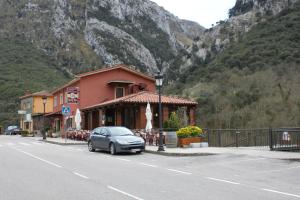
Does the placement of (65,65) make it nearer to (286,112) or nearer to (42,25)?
(42,25)

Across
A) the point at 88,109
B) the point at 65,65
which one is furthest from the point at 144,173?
the point at 65,65

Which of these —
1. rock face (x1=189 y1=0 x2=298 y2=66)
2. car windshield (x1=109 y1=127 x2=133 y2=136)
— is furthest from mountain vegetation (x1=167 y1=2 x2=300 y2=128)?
car windshield (x1=109 y1=127 x2=133 y2=136)

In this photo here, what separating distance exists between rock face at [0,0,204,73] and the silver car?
270 ft

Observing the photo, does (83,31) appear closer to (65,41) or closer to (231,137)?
(65,41)

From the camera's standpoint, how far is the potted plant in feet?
87.4

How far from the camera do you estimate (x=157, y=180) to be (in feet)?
43.4

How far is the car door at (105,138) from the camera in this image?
25234mm

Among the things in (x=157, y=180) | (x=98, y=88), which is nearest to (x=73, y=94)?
(x=98, y=88)

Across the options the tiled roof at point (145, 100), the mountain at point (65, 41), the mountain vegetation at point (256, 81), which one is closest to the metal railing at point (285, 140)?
the tiled roof at point (145, 100)

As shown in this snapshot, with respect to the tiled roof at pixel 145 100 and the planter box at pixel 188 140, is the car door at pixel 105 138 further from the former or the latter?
the tiled roof at pixel 145 100

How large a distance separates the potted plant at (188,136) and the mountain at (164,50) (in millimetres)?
19792

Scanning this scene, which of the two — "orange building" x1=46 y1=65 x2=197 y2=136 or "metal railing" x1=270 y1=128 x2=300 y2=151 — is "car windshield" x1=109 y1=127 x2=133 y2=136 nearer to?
"metal railing" x1=270 y1=128 x2=300 y2=151

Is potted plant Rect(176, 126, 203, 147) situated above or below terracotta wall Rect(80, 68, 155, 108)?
below

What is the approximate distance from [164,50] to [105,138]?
119778 millimetres
